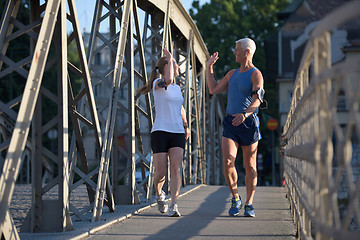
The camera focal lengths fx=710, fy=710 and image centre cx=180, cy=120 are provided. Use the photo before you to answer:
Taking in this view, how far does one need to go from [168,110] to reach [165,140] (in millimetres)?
311

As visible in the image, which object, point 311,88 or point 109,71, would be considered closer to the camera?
point 311,88

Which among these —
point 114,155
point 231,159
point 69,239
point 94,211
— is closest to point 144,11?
point 114,155

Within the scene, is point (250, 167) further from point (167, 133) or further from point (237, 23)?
point (237, 23)

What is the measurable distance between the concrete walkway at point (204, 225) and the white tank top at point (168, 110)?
901 millimetres

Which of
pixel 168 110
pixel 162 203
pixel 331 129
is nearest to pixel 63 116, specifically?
pixel 168 110

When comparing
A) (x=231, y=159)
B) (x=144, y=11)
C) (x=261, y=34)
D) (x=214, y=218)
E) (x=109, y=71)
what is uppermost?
(x=261, y=34)

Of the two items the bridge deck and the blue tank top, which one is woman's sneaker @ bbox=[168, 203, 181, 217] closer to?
the bridge deck

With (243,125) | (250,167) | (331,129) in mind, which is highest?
(243,125)

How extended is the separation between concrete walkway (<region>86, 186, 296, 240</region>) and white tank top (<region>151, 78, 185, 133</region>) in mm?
901

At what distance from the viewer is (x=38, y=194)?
5.64m

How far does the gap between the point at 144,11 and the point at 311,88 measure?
8.51 meters

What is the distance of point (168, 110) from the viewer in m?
7.29

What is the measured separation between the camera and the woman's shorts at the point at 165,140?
729 cm

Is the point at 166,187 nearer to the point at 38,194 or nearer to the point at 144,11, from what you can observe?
the point at 144,11
